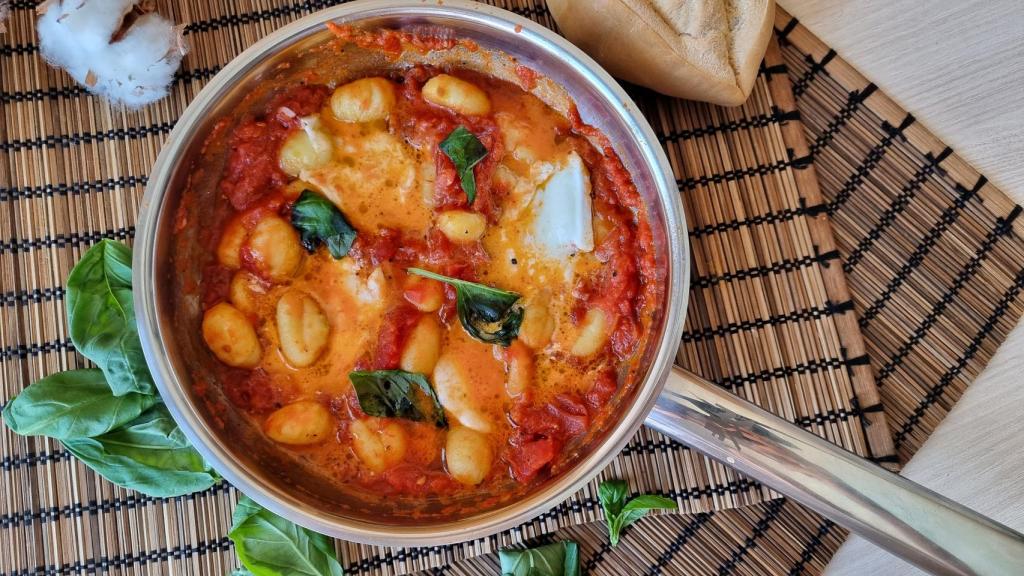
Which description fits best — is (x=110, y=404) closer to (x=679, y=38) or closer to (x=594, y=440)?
(x=594, y=440)

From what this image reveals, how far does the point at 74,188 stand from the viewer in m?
1.72

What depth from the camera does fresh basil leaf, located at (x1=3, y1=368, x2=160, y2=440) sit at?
1.57m

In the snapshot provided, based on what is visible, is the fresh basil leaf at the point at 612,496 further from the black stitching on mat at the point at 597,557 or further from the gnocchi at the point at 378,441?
the gnocchi at the point at 378,441

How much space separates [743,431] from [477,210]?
664 mm

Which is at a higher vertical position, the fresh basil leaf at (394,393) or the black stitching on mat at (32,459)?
the fresh basil leaf at (394,393)

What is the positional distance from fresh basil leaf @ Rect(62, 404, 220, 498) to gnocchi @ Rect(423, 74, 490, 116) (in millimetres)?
843

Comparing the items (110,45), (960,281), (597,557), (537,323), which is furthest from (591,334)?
(110,45)

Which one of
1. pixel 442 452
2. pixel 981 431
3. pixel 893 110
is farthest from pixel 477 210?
pixel 981 431

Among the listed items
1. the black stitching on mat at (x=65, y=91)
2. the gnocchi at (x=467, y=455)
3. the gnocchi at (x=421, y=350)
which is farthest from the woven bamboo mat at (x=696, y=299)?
the gnocchi at (x=421, y=350)

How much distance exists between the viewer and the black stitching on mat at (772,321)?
1.77 meters

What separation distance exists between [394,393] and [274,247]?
37 centimetres

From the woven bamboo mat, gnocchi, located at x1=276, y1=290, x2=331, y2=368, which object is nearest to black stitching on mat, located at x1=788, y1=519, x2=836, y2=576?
the woven bamboo mat

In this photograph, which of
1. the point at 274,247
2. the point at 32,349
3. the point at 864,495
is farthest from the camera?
the point at 32,349

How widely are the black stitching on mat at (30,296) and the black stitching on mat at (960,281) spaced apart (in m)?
1.82
